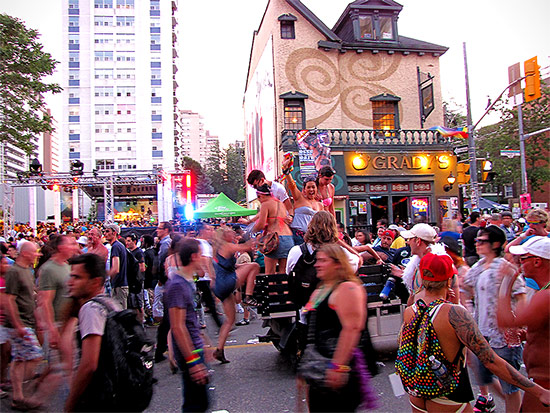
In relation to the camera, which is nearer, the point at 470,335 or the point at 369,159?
Result: the point at 470,335

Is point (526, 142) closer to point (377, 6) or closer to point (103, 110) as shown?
point (377, 6)

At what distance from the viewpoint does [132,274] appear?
821 centimetres

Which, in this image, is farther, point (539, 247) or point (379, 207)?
point (379, 207)

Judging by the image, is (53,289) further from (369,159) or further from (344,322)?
(369,159)

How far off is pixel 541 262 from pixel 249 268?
14.4 feet

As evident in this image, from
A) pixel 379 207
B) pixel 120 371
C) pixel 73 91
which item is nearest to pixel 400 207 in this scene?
pixel 379 207

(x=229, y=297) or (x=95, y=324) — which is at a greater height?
(x=95, y=324)

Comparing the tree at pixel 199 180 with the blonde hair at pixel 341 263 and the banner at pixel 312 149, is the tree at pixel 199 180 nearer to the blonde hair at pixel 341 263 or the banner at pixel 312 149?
the banner at pixel 312 149

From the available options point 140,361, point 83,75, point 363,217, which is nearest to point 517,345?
point 140,361

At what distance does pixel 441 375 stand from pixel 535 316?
772mm

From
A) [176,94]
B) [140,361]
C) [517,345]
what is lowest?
[517,345]

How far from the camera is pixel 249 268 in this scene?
21.8 feet

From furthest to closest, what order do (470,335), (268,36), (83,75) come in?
(83,75) < (268,36) < (470,335)

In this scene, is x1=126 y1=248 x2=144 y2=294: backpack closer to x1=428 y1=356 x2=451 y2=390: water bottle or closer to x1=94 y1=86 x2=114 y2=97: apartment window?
x1=428 y1=356 x2=451 y2=390: water bottle
